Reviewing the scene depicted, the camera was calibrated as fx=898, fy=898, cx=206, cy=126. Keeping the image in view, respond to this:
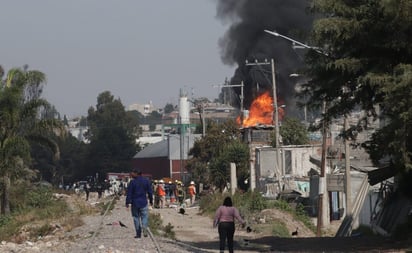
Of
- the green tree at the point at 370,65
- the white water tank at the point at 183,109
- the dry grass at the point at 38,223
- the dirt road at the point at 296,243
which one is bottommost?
the dirt road at the point at 296,243

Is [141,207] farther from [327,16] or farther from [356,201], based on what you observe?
[356,201]

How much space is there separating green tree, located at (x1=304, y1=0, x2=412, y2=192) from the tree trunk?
21272 mm

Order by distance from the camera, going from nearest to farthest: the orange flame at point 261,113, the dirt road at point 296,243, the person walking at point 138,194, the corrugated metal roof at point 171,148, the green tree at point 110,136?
the person walking at point 138,194 → the dirt road at point 296,243 → the orange flame at point 261,113 → the corrugated metal roof at point 171,148 → the green tree at point 110,136

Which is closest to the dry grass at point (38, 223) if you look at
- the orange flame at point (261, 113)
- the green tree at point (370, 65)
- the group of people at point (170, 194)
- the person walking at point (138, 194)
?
the person walking at point (138, 194)

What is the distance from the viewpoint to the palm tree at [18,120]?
3951 centimetres

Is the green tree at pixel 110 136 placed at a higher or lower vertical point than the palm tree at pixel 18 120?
higher

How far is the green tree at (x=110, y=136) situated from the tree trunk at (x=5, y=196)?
95337mm

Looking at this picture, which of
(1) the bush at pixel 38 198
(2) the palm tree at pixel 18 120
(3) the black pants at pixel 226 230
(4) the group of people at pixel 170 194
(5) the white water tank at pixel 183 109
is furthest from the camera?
(5) the white water tank at pixel 183 109

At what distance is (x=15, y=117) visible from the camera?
Result: 4000cm

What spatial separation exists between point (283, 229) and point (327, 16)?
15727 millimetres

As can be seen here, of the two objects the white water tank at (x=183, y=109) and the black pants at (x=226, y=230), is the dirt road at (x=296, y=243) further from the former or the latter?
the white water tank at (x=183, y=109)

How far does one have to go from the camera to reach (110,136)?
14162 centimetres

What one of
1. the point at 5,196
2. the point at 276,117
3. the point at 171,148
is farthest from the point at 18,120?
the point at 171,148

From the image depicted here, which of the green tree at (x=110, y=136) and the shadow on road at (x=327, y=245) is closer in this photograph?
the shadow on road at (x=327, y=245)
